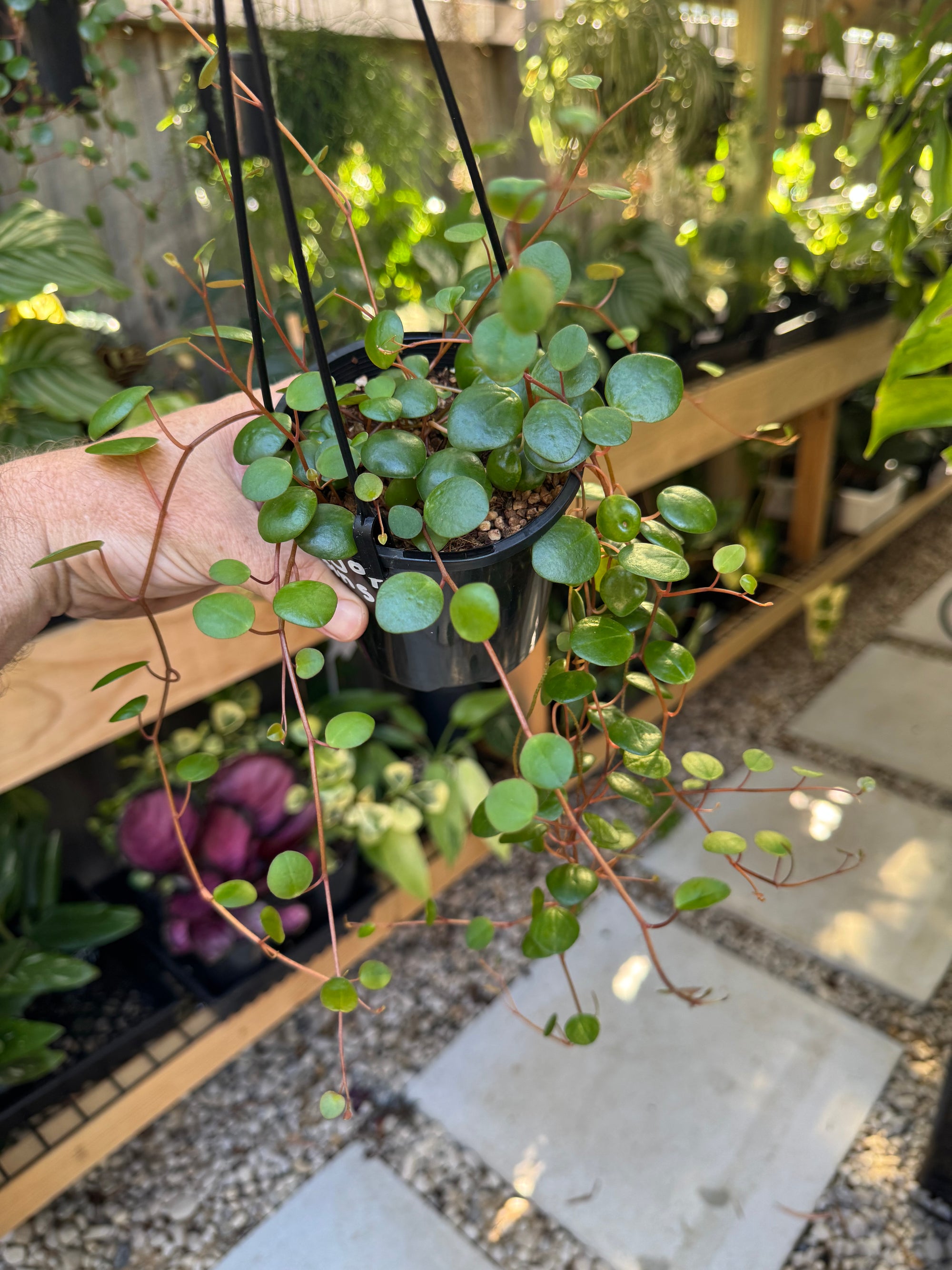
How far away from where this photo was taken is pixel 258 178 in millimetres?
1238

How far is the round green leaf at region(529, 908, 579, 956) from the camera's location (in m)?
0.49

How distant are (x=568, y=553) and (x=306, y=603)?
0.14 m

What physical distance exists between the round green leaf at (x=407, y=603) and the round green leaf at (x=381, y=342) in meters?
0.13

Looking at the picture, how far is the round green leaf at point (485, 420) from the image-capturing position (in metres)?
0.43

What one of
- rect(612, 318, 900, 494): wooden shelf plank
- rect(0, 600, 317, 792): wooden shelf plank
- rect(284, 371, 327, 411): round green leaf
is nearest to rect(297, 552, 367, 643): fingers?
rect(284, 371, 327, 411): round green leaf

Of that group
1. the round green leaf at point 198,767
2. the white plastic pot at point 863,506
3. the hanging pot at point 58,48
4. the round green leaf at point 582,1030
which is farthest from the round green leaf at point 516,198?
the white plastic pot at point 863,506

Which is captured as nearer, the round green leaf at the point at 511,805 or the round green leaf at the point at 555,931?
the round green leaf at the point at 511,805

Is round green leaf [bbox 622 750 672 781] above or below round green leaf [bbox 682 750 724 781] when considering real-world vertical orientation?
above

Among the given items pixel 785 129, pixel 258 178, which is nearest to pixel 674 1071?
pixel 258 178

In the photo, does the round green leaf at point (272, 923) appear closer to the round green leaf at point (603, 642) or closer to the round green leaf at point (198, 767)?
the round green leaf at point (198, 767)

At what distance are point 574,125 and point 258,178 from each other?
1135 millimetres

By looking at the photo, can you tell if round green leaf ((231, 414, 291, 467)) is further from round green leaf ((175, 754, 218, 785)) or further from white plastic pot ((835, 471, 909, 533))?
white plastic pot ((835, 471, 909, 533))

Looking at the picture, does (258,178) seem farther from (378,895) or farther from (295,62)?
(378,895)

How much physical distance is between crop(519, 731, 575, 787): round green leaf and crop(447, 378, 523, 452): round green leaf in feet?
0.50
